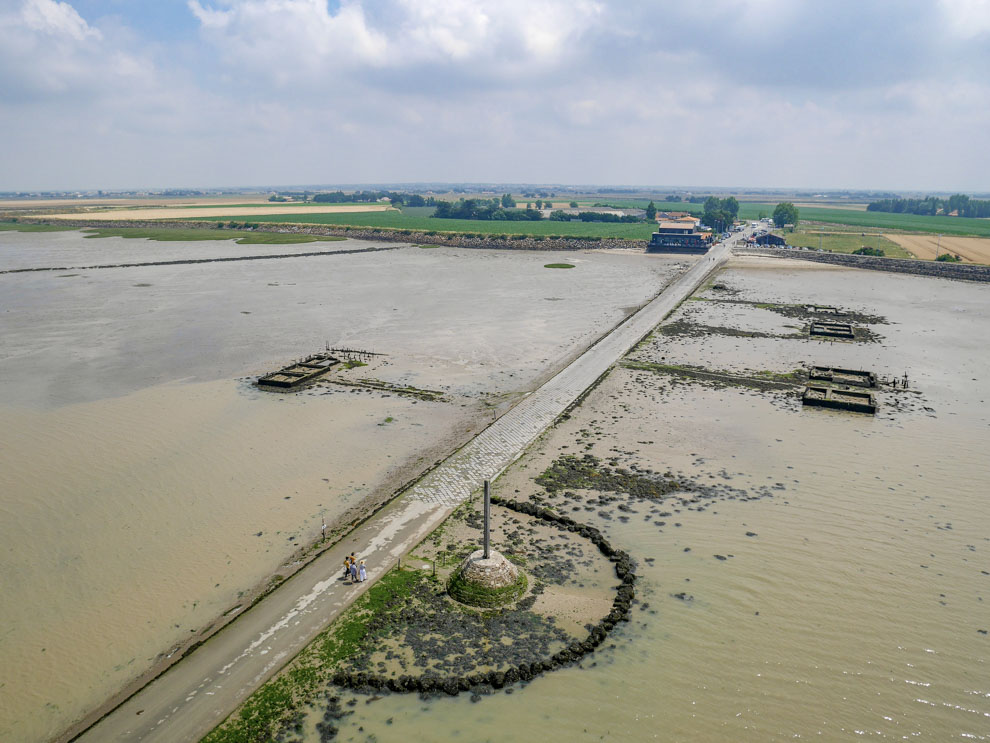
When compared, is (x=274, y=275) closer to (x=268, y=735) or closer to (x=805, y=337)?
(x=805, y=337)

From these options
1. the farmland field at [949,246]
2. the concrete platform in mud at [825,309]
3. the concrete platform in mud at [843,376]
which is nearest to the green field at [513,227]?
the farmland field at [949,246]

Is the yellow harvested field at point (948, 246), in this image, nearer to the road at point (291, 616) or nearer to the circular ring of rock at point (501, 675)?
the road at point (291, 616)

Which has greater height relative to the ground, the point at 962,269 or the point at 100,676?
the point at 962,269

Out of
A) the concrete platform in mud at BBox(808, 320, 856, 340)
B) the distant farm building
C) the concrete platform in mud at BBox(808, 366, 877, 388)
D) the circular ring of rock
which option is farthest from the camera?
the distant farm building

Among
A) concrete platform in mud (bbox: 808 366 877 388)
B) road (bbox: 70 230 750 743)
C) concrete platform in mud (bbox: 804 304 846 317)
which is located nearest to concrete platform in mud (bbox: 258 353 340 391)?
road (bbox: 70 230 750 743)

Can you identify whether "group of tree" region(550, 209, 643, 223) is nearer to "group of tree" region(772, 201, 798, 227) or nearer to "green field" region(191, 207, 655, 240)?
"green field" region(191, 207, 655, 240)

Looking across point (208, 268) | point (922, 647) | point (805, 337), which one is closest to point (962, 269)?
point (805, 337)
